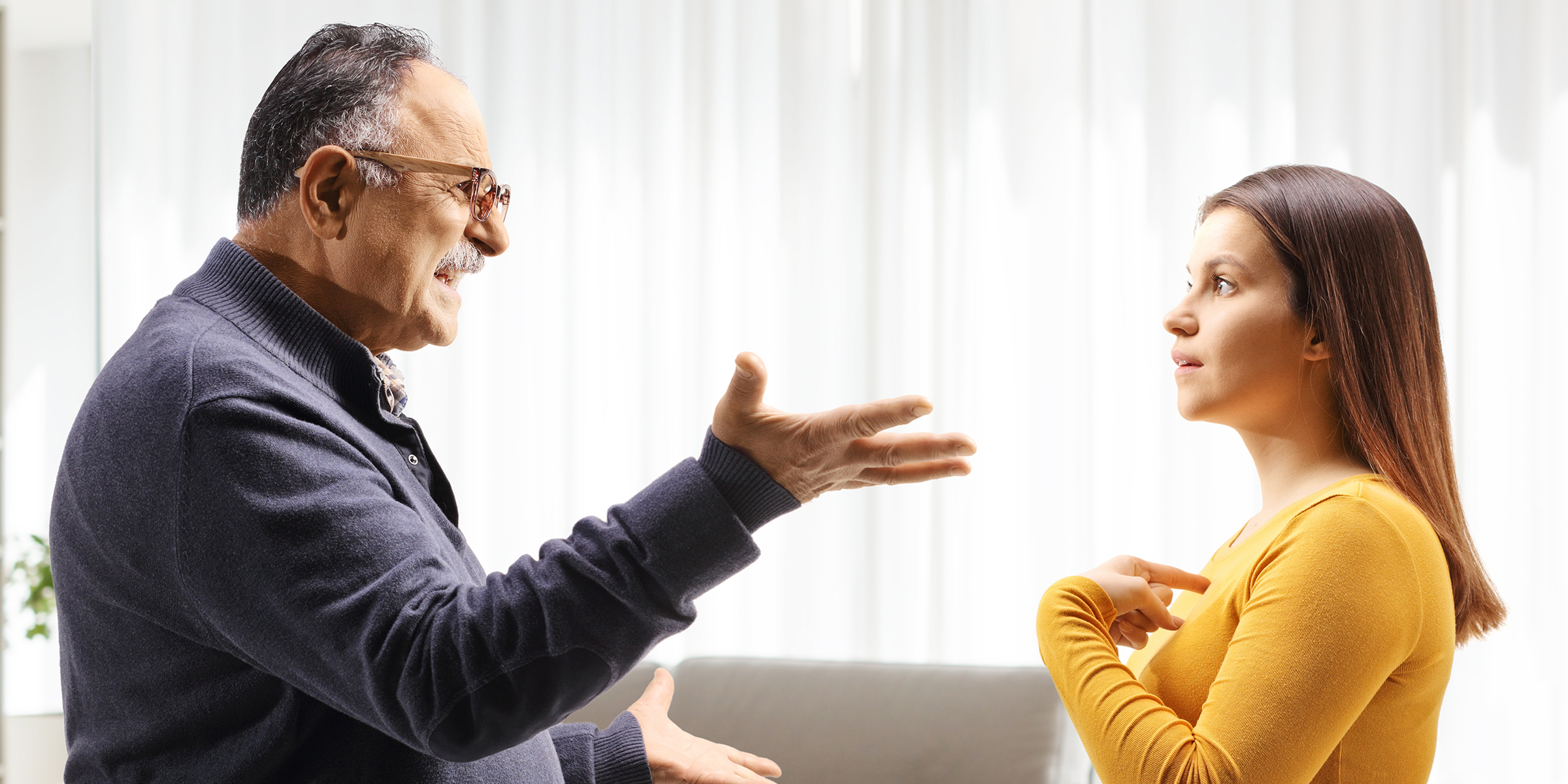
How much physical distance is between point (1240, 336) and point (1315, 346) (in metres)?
0.09

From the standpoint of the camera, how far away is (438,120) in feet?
3.59

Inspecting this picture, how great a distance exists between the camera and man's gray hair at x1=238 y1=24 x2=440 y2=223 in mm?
1040

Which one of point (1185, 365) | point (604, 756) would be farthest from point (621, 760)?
point (1185, 365)

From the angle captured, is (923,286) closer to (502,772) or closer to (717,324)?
(717,324)

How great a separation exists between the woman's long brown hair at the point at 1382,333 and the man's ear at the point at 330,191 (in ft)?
3.52

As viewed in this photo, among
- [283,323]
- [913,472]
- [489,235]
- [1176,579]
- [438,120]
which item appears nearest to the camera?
[913,472]

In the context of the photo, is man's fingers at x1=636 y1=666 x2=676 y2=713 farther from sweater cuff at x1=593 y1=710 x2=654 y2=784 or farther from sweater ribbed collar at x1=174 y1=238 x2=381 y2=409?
sweater ribbed collar at x1=174 y1=238 x2=381 y2=409

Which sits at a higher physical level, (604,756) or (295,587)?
(295,587)

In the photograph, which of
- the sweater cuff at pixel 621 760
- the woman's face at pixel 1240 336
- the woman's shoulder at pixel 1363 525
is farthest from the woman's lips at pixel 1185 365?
the sweater cuff at pixel 621 760

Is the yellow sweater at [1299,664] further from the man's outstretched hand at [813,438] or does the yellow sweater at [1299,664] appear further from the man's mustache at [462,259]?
the man's mustache at [462,259]

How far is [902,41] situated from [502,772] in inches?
96.4

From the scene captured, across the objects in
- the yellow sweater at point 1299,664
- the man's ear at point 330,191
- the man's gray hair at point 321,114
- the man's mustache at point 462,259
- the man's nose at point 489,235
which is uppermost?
the man's gray hair at point 321,114

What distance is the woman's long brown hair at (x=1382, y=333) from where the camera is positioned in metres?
1.21

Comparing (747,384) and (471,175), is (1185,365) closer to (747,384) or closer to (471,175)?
(747,384)
